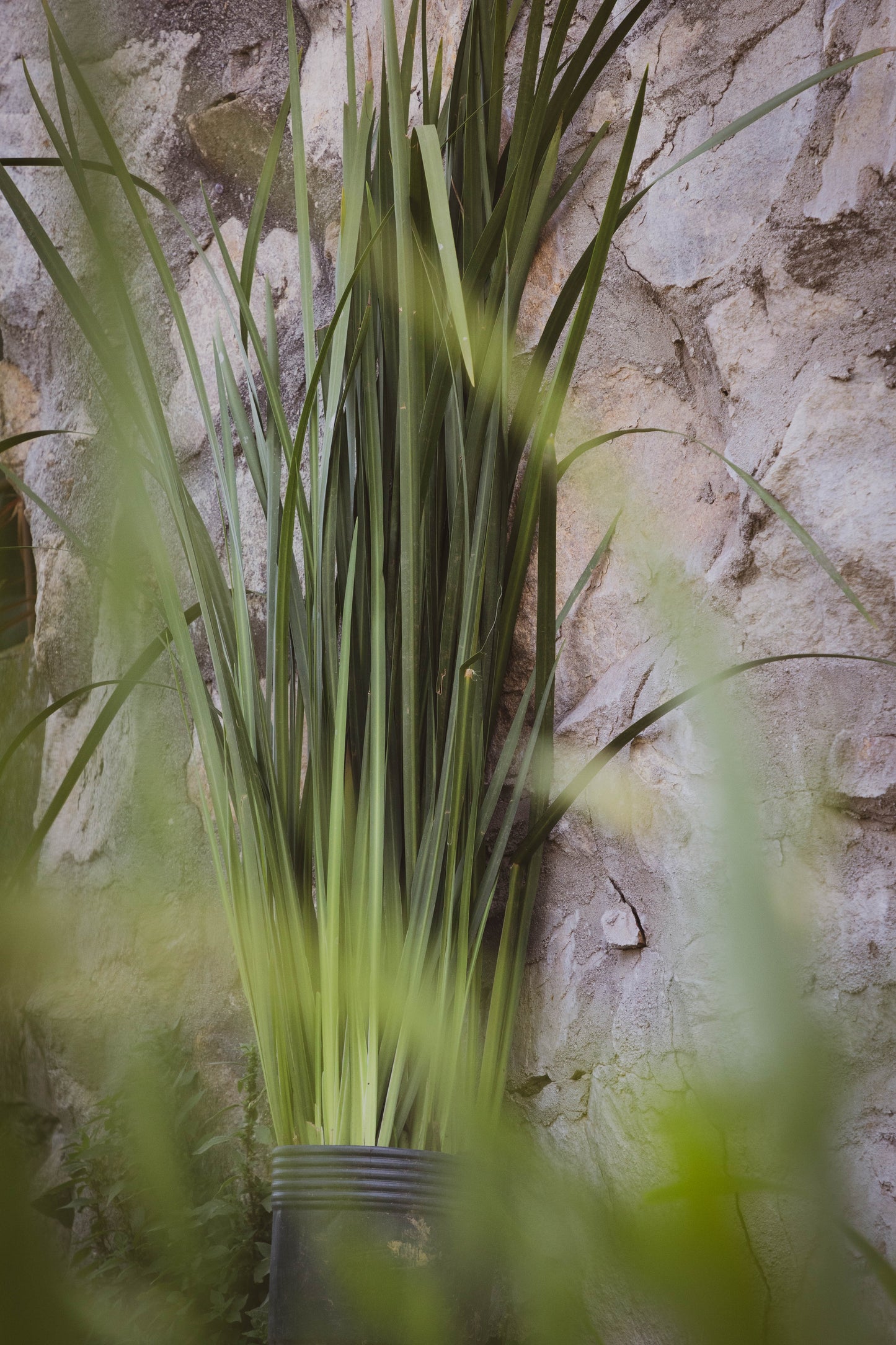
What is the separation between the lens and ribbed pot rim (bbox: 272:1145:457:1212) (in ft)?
2.66

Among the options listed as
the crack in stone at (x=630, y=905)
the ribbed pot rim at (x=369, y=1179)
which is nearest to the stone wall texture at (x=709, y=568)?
the crack in stone at (x=630, y=905)

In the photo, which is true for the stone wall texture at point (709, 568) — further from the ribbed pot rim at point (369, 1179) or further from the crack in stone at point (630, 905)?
the ribbed pot rim at point (369, 1179)

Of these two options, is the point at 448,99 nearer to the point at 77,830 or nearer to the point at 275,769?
the point at 275,769

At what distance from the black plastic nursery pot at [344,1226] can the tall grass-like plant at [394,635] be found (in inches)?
1.2

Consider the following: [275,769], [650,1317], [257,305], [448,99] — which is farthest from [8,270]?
[650,1317]

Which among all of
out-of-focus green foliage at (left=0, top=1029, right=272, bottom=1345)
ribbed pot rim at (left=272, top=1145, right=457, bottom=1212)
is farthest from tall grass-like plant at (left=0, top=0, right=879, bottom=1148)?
out-of-focus green foliage at (left=0, top=1029, right=272, bottom=1345)

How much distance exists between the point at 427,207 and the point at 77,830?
3.15 feet

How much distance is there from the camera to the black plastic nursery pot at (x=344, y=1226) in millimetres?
768

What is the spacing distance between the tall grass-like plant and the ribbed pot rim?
3cm

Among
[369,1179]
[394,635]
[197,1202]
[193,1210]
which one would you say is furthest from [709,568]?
[197,1202]

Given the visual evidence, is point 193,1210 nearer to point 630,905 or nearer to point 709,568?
point 630,905

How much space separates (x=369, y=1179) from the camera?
32.2 inches

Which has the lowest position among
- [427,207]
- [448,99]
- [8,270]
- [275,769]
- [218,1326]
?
[218,1326]

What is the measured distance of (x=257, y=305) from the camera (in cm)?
143
